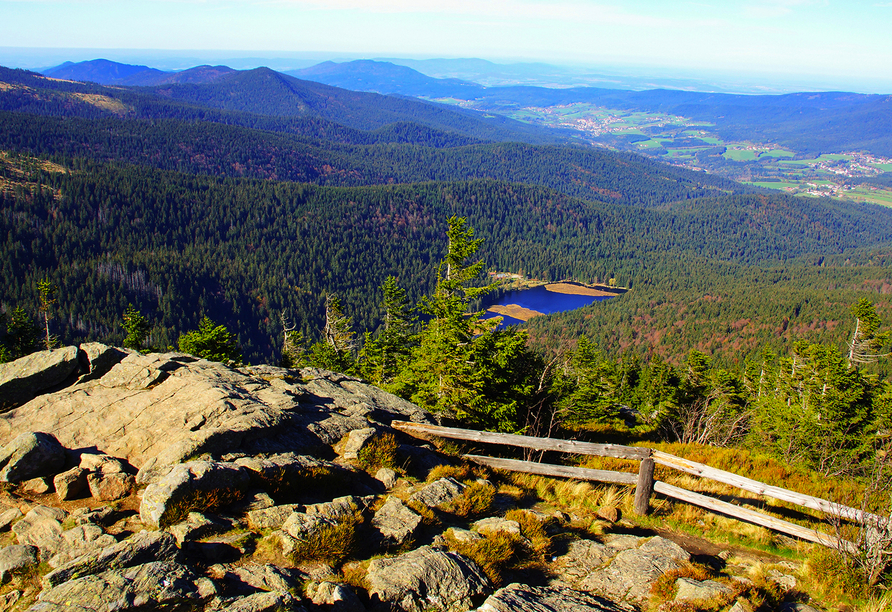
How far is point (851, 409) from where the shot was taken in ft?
133

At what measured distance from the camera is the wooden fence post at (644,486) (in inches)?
519

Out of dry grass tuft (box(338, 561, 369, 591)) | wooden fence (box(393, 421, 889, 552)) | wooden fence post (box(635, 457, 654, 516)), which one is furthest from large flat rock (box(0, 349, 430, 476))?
wooden fence post (box(635, 457, 654, 516))

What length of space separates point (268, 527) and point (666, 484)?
32.5 feet

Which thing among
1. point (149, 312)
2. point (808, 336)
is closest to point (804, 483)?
point (808, 336)

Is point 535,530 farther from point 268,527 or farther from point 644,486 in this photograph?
point 268,527

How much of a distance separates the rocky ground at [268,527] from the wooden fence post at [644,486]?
0.87 metres

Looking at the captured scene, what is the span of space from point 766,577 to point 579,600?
436 cm

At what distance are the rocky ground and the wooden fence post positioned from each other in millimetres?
873

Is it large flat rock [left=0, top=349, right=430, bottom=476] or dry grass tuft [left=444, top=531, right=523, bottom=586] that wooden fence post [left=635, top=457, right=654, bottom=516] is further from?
large flat rock [left=0, top=349, right=430, bottom=476]

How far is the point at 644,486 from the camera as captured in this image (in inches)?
523

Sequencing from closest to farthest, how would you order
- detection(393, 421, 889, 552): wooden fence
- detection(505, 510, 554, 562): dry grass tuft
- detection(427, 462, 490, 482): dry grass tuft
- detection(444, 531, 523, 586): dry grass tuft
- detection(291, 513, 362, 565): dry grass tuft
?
detection(291, 513, 362, 565): dry grass tuft → detection(444, 531, 523, 586): dry grass tuft → detection(505, 510, 554, 562): dry grass tuft → detection(393, 421, 889, 552): wooden fence → detection(427, 462, 490, 482): dry grass tuft

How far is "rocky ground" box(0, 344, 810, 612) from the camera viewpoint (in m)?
7.93

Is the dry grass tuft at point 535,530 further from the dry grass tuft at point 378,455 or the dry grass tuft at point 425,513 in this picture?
the dry grass tuft at point 378,455

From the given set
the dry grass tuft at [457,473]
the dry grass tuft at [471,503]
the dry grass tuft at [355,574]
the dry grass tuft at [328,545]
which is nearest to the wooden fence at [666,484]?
the dry grass tuft at [457,473]
